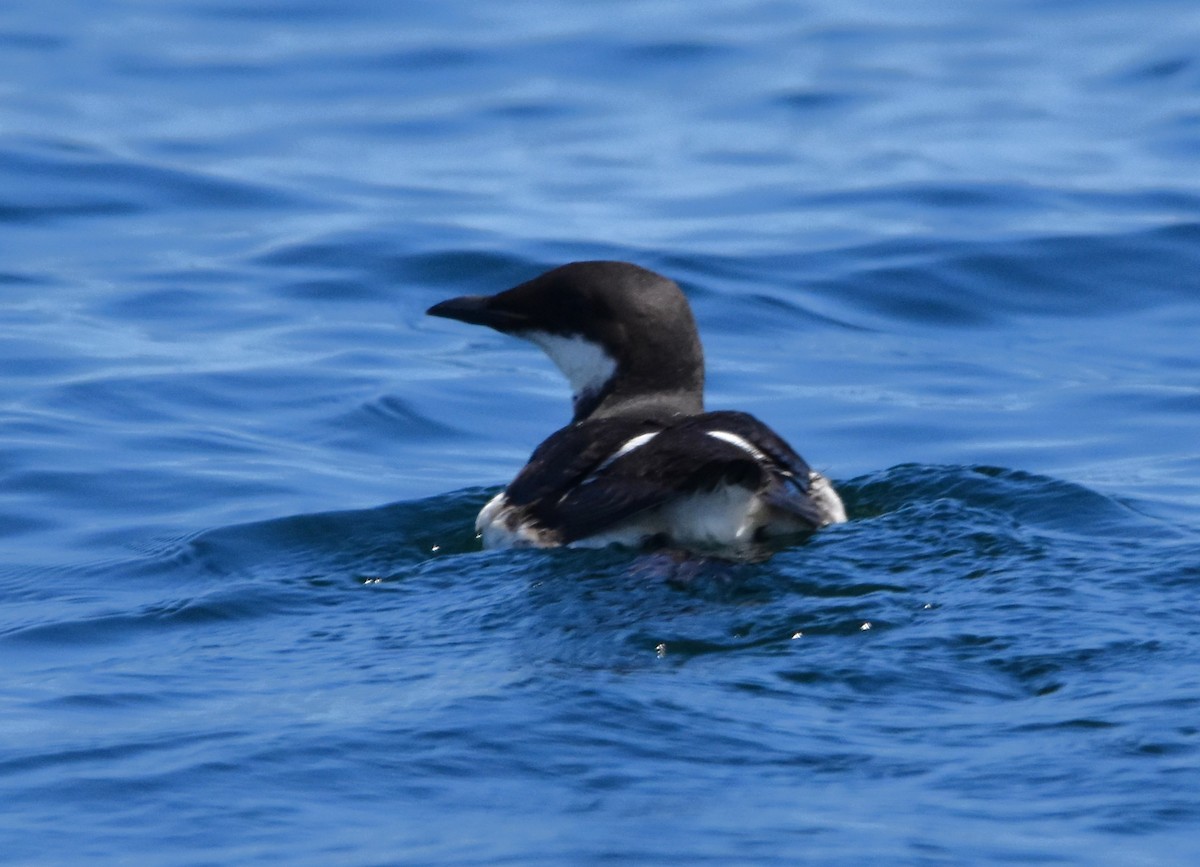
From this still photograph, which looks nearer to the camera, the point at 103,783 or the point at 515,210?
the point at 103,783

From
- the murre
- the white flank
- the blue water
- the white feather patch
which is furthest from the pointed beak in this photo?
the white feather patch

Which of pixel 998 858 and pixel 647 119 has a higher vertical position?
pixel 647 119

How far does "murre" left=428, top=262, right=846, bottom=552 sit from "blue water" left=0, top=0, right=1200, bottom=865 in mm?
179

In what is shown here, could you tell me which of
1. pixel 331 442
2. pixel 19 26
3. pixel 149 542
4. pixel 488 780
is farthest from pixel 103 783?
pixel 19 26

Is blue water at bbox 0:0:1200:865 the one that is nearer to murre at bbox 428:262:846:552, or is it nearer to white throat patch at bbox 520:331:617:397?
murre at bbox 428:262:846:552

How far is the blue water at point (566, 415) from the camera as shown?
483cm

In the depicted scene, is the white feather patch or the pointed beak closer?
the white feather patch

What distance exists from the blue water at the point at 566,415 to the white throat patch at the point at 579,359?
0.69 metres

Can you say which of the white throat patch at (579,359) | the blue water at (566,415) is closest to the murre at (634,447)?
the white throat patch at (579,359)

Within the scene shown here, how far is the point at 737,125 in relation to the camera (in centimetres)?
1686

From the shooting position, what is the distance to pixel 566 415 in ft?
33.3

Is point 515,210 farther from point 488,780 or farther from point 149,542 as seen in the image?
point 488,780

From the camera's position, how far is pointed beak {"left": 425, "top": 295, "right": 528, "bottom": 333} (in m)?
7.75

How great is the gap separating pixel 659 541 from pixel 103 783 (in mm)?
2265
